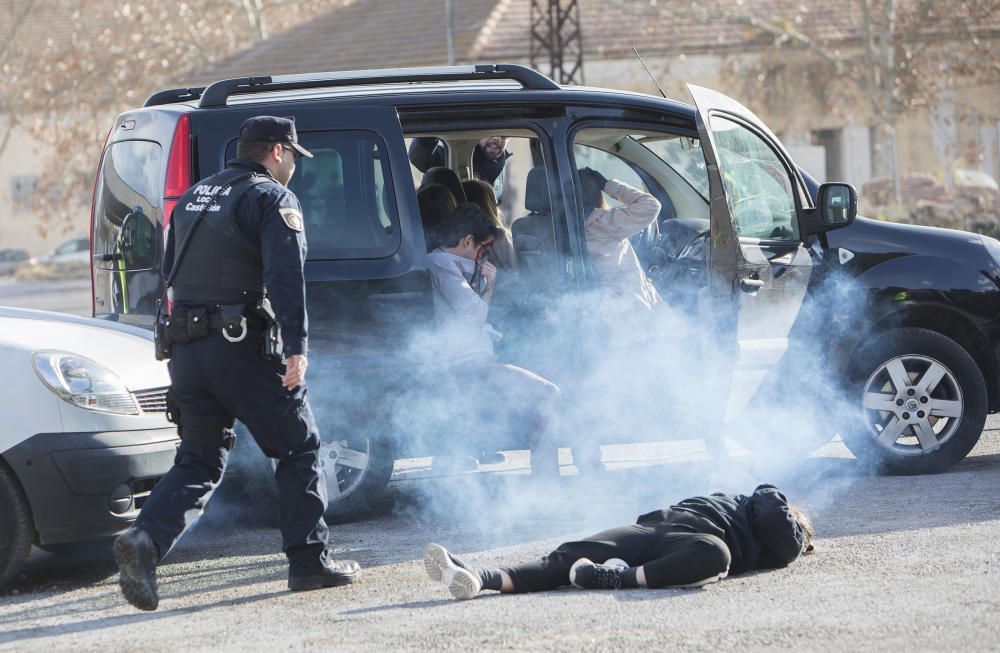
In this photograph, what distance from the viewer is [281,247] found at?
16.8ft

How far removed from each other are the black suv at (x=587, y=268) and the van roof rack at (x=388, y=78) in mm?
14

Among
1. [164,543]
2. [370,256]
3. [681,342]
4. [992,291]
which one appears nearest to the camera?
[164,543]

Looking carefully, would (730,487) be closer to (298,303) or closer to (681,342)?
(681,342)

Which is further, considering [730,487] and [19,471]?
[730,487]

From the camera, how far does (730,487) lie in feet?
22.7

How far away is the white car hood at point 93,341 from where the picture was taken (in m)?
5.65

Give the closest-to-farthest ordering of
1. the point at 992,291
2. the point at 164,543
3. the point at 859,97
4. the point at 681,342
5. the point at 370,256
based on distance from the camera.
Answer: the point at 164,543, the point at 370,256, the point at 681,342, the point at 992,291, the point at 859,97

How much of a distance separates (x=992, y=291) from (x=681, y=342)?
1.81 m

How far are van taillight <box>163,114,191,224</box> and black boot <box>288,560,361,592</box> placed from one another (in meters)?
1.73

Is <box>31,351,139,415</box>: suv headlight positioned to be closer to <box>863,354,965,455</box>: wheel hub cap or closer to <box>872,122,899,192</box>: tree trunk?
<box>863,354,965,455</box>: wheel hub cap

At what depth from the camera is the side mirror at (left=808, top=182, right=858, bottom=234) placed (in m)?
7.05

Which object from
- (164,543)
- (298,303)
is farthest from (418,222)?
(164,543)

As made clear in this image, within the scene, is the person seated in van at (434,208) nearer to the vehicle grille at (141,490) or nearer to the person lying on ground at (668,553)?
the vehicle grille at (141,490)

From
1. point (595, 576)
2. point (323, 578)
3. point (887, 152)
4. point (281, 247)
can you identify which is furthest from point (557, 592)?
point (887, 152)
